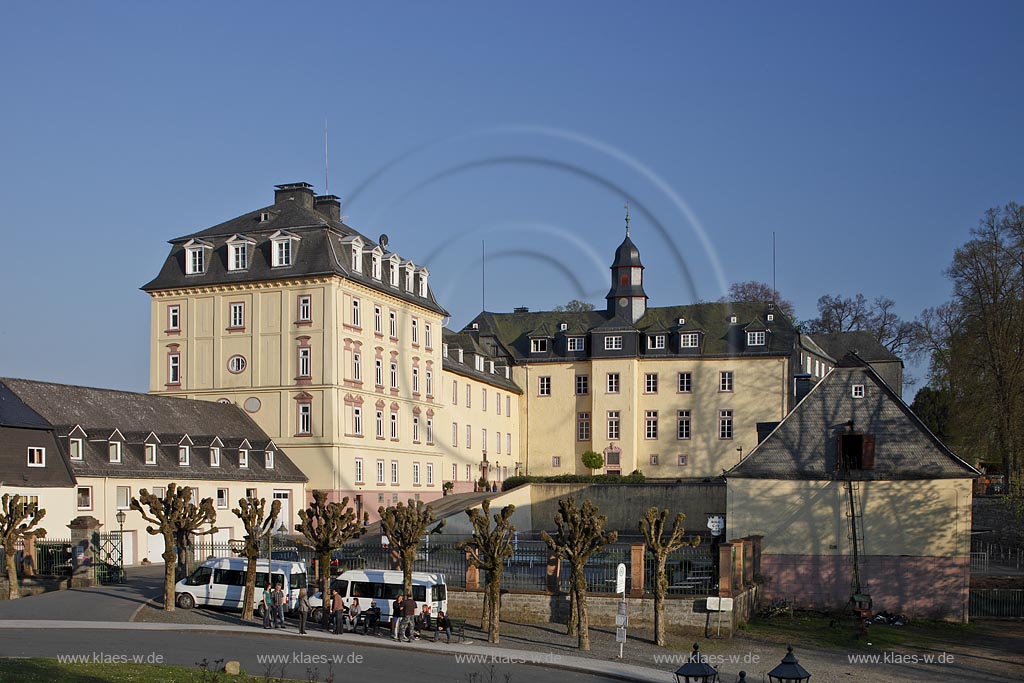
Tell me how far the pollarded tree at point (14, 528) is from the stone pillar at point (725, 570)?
2524cm

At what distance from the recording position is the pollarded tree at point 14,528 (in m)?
41.5

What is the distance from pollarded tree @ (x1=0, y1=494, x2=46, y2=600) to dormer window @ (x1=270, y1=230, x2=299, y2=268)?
2594cm

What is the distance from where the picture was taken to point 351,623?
120ft

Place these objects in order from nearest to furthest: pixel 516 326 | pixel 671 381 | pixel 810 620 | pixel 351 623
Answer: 1. pixel 351 623
2. pixel 810 620
3. pixel 671 381
4. pixel 516 326

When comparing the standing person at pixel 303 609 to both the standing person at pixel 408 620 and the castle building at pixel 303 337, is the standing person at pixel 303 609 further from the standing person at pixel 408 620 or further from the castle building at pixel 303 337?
the castle building at pixel 303 337

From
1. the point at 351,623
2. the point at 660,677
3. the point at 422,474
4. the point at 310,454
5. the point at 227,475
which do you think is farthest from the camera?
the point at 422,474

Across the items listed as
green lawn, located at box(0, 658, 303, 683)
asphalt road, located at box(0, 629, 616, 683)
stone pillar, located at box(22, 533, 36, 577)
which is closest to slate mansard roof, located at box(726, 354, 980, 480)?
asphalt road, located at box(0, 629, 616, 683)

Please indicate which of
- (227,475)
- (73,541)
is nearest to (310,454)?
(227,475)

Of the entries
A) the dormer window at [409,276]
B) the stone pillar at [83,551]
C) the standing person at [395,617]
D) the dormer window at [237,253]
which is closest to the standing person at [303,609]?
the standing person at [395,617]

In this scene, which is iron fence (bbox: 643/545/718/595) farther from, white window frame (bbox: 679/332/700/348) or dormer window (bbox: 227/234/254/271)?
white window frame (bbox: 679/332/700/348)

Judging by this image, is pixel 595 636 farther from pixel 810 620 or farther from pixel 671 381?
pixel 671 381

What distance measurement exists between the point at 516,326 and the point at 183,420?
140 feet

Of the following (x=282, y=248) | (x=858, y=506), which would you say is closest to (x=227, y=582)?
(x=858, y=506)

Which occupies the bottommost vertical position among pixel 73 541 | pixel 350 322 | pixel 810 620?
pixel 810 620
